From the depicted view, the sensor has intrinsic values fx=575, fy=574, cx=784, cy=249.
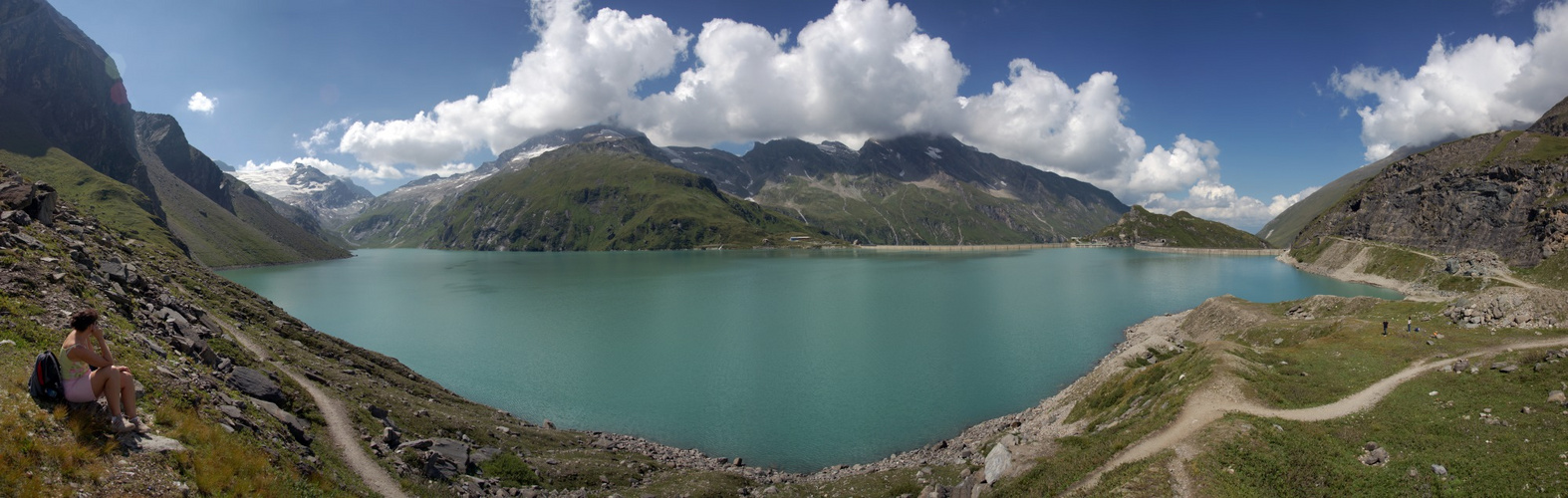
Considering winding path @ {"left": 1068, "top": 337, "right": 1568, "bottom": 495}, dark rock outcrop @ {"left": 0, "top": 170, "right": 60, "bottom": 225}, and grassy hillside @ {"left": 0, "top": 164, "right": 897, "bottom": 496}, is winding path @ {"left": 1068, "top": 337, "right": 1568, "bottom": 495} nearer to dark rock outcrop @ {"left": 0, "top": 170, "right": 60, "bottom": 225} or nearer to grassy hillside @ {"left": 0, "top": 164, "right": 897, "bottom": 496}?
grassy hillside @ {"left": 0, "top": 164, "right": 897, "bottom": 496}

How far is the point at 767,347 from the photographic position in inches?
2699

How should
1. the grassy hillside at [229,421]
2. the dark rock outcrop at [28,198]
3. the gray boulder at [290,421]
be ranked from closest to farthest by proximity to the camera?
the grassy hillside at [229,421] → the gray boulder at [290,421] → the dark rock outcrop at [28,198]

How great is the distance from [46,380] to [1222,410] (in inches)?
1417

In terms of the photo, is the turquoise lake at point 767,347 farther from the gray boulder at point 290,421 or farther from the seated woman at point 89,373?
the seated woman at point 89,373

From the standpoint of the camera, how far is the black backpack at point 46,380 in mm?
Answer: 11219

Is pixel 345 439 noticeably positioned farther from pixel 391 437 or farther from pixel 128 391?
pixel 128 391

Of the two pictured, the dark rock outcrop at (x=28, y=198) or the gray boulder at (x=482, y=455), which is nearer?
the dark rock outcrop at (x=28, y=198)

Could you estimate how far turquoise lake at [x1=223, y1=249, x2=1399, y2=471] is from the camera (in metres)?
43.1

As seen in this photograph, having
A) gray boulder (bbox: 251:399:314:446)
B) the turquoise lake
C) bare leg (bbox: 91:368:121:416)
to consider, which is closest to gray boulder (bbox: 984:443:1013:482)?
the turquoise lake

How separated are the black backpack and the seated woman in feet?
0.45

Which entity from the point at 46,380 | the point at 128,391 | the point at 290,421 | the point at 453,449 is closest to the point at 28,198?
the point at 290,421

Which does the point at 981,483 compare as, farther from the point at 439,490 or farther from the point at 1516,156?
the point at 1516,156

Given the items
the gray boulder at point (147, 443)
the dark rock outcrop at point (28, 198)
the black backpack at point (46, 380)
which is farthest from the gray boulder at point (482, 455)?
the dark rock outcrop at point (28, 198)

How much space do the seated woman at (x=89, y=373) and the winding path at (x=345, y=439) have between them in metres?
9.09
